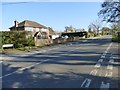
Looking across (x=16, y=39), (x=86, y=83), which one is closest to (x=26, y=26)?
(x=16, y=39)

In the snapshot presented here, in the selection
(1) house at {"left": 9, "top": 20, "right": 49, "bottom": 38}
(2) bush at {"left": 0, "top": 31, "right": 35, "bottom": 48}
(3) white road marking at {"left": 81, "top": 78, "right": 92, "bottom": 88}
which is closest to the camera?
(3) white road marking at {"left": 81, "top": 78, "right": 92, "bottom": 88}

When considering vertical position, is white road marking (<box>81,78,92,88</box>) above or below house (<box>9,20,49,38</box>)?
below

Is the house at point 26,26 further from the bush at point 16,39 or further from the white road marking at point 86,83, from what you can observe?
the white road marking at point 86,83

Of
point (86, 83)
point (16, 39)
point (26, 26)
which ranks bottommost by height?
point (86, 83)

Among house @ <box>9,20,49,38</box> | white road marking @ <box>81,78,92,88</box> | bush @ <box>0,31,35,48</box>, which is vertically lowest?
white road marking @ <box>81,78,92,88</box>

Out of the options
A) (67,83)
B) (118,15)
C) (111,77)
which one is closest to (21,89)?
(67,83)

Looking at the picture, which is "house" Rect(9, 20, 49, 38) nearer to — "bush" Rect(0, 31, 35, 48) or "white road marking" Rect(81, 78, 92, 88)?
"bush" Rect(0, 31, 35, 48)

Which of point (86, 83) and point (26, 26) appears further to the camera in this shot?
point (26, 26)

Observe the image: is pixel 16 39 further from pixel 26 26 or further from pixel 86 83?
pixel 26 26

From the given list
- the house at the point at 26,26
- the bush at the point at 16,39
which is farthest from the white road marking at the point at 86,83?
the house at the point at 26,26

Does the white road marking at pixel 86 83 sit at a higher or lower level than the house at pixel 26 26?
lower

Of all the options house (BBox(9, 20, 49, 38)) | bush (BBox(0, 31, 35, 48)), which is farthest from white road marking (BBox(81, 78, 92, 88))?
house (BBox(9, 20, 49, 38))

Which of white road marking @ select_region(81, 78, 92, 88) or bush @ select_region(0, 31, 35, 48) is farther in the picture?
bush @ select_region(0, 31, 35, 48)

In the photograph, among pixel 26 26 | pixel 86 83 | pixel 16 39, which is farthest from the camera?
pixel 26 26
